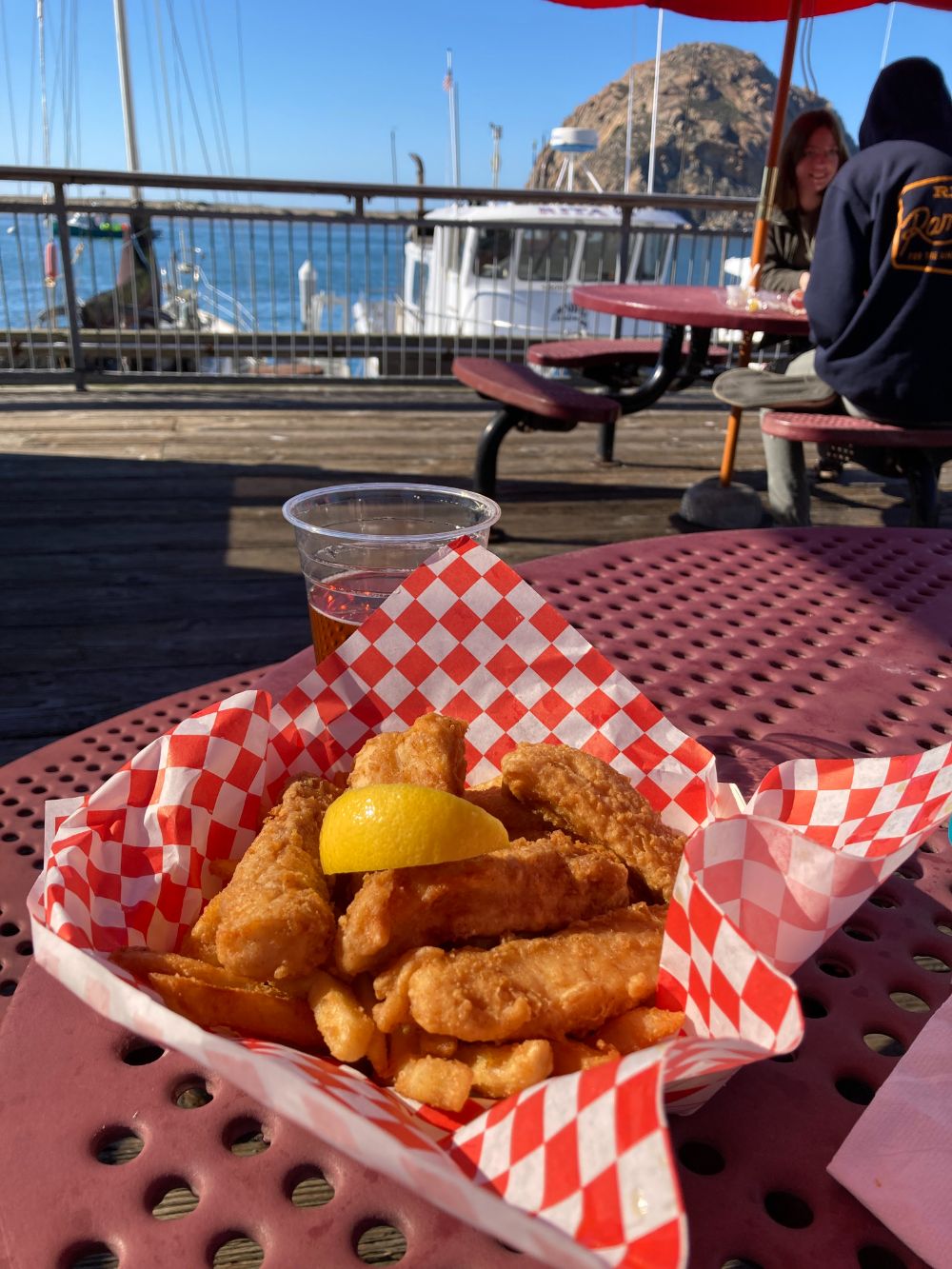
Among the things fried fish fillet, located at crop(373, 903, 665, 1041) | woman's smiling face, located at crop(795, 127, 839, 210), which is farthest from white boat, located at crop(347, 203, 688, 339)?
fried fish fillet, located at crop(373, 903, 665, 1041)

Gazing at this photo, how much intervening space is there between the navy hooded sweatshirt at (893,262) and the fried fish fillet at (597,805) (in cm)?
379

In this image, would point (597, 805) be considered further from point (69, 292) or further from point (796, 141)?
point (69, 292)

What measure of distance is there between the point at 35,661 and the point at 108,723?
2074mm

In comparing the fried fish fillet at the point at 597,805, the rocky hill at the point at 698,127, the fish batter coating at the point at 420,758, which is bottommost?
the fried fish fillet at the point at 597,805

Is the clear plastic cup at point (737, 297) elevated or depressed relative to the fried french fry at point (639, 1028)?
elevated

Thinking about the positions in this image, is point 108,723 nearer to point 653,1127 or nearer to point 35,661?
point 653,1127

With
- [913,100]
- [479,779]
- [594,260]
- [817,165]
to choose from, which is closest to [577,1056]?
[479,779]

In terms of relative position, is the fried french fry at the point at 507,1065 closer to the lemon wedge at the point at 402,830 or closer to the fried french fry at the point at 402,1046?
the fried french fry at the point at 402,1046

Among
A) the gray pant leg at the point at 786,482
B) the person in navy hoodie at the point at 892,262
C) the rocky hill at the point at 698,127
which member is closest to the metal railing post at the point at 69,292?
the gray pant leg at the point at 786,482

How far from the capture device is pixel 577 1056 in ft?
2.72

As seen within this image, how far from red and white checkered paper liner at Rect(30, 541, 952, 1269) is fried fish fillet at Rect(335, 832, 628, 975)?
4.8 inches

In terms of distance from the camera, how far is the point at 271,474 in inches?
247

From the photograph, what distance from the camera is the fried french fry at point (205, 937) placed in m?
0.97

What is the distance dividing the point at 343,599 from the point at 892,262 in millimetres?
3567
